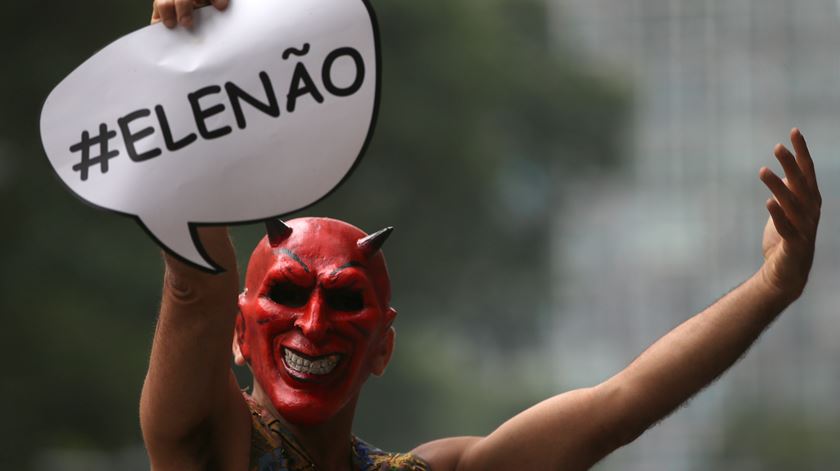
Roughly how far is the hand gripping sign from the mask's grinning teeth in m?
0.64

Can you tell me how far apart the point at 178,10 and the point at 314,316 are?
92 cm

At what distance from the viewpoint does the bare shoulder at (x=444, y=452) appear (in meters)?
5.29

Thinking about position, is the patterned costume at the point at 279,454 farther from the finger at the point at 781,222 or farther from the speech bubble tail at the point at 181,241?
the finger at the point at 781,222

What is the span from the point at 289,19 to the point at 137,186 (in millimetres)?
539

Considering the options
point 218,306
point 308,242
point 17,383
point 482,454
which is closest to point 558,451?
point 482,454

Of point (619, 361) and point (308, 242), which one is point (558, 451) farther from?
point (619, 361)

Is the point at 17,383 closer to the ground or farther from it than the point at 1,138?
closer to the ground

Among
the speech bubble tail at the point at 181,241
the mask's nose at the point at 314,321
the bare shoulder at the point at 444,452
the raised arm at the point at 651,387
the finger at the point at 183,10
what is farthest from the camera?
the bare shoulder at the point at 444,452

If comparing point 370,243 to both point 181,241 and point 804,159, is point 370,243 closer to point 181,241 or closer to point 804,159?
point 181,241

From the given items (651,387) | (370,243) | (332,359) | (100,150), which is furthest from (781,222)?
(100,150)

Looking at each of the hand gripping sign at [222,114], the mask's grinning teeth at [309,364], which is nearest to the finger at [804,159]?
the hand gripping sign at [222,114]

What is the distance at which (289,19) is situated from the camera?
4477 millimetres

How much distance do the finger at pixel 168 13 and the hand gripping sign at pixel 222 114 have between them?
0.02m

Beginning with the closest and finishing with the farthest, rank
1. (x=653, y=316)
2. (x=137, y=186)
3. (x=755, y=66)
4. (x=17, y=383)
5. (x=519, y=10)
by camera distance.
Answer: (x=137, y=186) < (x=17, y=383) < (x=519, y=10) < (x=653, y=316) < (x=755, y=66)
